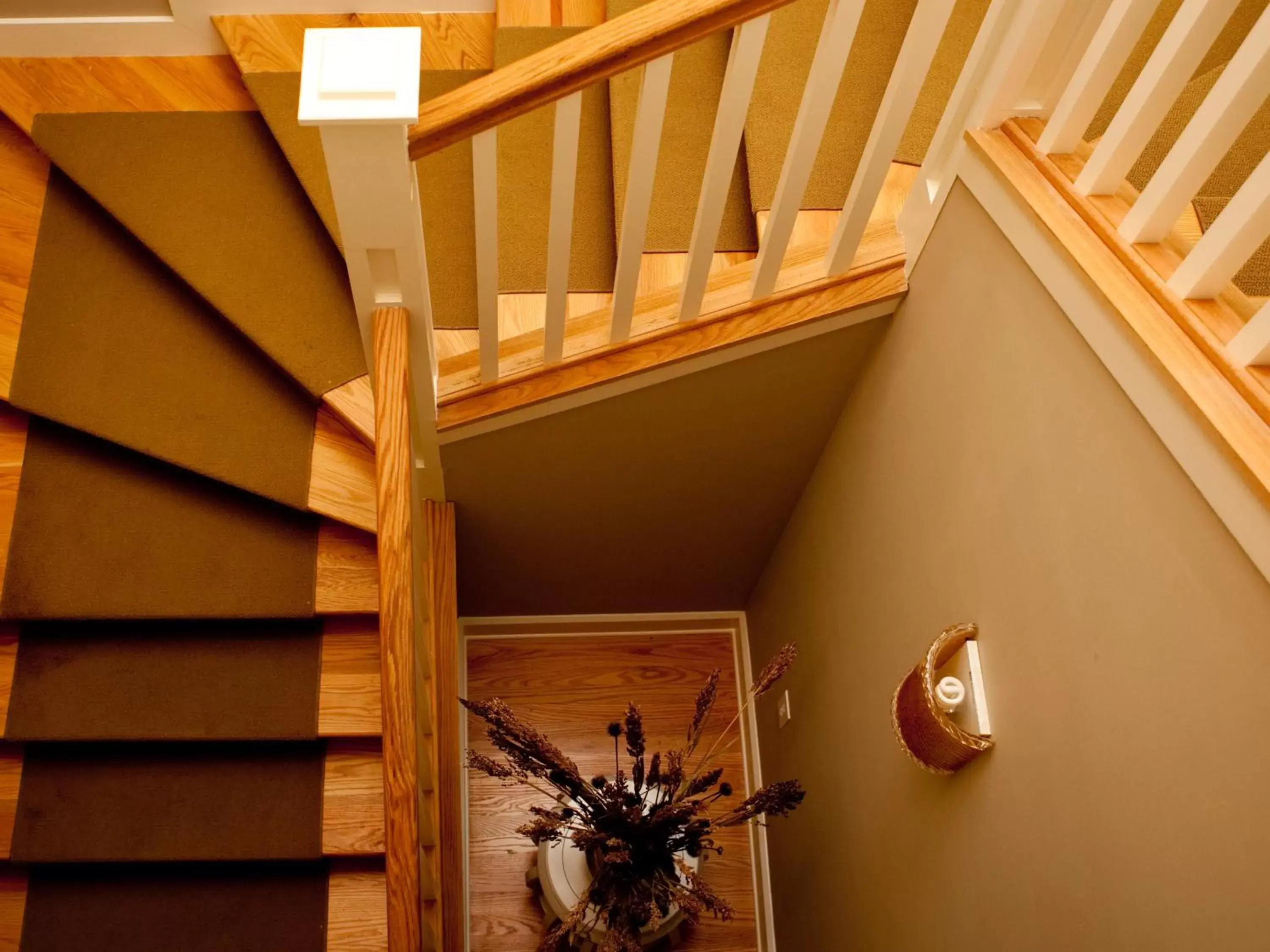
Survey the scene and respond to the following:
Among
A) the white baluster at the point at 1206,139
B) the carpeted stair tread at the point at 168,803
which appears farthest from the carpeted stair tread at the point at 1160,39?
the carpeted stair tread at the point at 168,803

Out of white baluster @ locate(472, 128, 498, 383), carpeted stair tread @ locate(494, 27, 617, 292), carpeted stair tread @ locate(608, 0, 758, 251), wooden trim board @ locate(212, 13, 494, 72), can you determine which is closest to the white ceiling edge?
wooden trim board @ locate(212, 13, 494, 72)

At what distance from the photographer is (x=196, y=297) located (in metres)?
2.31

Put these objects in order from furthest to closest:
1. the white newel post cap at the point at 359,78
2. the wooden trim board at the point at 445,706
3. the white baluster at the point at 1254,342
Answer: the wooden trim board at the point at 445,706 < the white newel post cap at the point at 359,78 < the white baluster at the point at 1254,342

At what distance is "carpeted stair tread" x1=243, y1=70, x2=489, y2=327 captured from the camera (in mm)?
2176

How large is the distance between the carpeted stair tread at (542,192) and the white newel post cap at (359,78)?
0.80 m

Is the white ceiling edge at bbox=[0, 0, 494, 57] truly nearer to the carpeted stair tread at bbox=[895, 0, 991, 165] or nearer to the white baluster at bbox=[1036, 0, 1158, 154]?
the carpeted stair tread at bbox=[895, 0, 991, 165]

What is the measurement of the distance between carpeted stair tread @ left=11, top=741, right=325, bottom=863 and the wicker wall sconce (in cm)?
127

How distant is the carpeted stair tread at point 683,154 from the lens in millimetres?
2141

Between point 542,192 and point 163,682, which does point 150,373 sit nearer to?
point 163,682

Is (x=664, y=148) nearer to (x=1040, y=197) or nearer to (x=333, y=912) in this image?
(x=1040, y=197)

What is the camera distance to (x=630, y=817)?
1.80 m

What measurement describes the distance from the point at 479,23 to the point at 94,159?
1.08 meters

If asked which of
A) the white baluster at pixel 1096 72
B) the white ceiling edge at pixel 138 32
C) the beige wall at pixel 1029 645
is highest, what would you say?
the white ceiling edge at pixel 138 32

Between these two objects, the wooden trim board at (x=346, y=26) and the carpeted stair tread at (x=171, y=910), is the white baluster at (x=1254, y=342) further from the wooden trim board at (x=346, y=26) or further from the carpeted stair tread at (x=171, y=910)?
the wooden trim board at (x=346, y=26)
